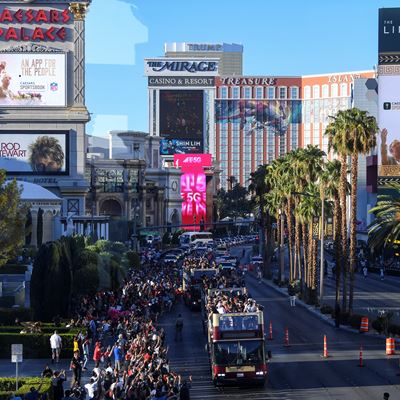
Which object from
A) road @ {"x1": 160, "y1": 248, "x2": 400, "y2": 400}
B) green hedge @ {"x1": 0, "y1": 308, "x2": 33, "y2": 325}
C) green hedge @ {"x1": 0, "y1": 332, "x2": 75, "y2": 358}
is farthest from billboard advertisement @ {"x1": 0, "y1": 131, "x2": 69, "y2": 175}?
green hedge @ {"x1": 0, "y1": 332, "x2": 75, "y2": 358}

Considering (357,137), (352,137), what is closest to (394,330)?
(352,137)

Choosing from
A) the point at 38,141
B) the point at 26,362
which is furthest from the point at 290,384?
the point at 38,141

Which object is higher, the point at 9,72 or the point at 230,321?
the point at 9,72

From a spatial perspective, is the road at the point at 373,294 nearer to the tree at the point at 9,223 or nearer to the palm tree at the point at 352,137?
the palm tree at the point at 352,137

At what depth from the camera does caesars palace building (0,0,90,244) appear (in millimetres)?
116188

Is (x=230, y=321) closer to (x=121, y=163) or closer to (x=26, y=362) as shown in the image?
(x=26, y=362)

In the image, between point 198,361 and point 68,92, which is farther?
point 68,92

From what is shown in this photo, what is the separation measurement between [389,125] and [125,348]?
100851 mm

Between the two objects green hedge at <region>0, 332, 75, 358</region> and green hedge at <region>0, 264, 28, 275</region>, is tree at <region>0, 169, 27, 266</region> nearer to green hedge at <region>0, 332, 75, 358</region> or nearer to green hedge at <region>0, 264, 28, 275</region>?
green hedge at <region>0, 332, 75, 358</region>

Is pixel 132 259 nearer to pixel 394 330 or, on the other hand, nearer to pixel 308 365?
pixel 394 330

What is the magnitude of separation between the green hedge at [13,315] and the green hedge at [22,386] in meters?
17.1

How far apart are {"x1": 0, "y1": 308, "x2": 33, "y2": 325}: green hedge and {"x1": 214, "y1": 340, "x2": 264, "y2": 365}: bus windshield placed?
55.0 feet

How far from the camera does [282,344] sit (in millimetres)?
46531

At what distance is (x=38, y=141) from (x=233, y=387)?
84897 millimetres
